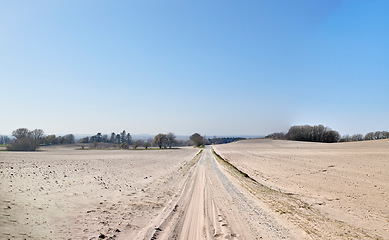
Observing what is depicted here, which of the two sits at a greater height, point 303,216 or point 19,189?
point 19,189

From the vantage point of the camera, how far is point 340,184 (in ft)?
52.6

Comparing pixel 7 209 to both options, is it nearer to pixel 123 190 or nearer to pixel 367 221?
pixel 123 190

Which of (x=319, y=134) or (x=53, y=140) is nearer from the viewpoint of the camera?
(x=319, y=134)

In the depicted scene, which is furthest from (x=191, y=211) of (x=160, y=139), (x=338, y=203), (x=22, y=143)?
(x=160, y=139)

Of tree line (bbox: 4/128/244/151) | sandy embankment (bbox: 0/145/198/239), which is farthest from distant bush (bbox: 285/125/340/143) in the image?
sandy embankment (bbox: 0/145/198/239)

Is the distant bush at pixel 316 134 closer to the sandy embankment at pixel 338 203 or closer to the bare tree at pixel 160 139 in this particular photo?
the bare tree at pixel 160 139

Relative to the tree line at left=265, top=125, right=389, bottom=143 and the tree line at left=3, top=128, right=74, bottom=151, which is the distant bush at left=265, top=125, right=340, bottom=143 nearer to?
the tree line at left=265, top=125, right=389, bottom=143

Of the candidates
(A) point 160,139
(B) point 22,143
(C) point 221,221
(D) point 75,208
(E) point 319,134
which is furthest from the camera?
(A) point 160,139

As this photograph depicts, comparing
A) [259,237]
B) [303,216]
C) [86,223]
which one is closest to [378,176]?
[303,216]

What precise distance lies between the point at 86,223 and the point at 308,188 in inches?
570

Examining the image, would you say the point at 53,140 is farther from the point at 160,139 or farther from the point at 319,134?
the point at 319,134

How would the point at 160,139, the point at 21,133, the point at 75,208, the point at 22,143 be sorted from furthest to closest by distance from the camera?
the point at 160,139, the point at 21,133, the point at 22,143, the point at 75,208

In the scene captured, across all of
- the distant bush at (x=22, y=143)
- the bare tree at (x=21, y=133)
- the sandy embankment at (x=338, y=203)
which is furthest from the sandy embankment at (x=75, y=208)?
the bare tree at (x=21, y=133)

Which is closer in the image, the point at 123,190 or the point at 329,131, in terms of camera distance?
the point at 123,190
